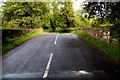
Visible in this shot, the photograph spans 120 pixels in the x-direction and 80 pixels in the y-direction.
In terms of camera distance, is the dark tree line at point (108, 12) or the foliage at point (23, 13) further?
the foliage at point (23, 13)

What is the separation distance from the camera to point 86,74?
677 centimetres

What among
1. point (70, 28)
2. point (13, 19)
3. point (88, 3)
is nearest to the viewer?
point (88, 3)

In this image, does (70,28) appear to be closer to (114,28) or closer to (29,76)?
(114,28)

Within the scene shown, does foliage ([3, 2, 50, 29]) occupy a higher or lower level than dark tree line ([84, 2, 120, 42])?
higher

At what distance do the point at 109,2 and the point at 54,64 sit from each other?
20.9 ft

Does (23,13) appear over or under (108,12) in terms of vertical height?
over

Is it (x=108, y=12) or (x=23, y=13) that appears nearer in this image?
(x=108, y=12)

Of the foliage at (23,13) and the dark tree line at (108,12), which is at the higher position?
the foliage at (23,13)

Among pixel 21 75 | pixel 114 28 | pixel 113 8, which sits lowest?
pixel 21 75

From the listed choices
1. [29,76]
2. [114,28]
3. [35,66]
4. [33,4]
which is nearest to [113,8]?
[114,28]

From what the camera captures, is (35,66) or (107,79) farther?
(35,66)

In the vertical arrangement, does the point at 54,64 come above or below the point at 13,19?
below

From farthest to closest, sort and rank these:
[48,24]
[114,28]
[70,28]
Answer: [48,24], [70,28], [114,28]

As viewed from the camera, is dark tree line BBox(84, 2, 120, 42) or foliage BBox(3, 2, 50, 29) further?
foliage BBox(3, 2, 50, 29)
